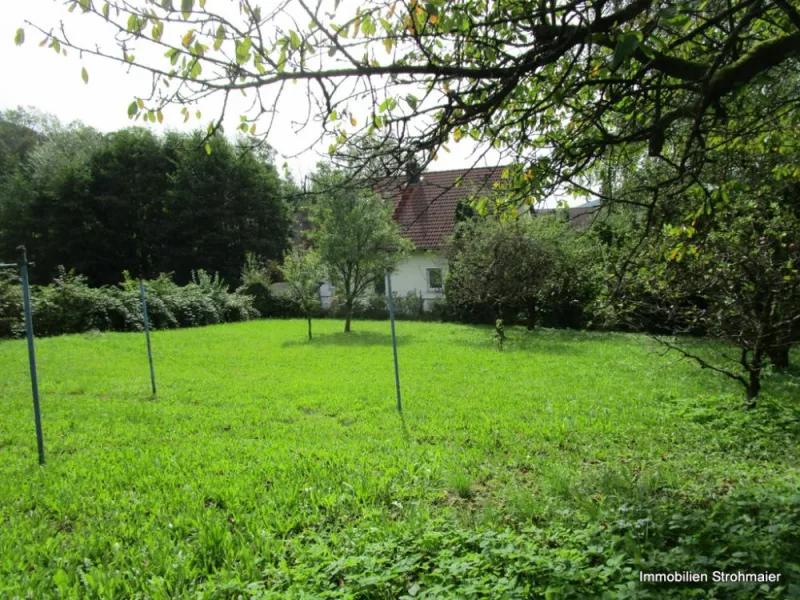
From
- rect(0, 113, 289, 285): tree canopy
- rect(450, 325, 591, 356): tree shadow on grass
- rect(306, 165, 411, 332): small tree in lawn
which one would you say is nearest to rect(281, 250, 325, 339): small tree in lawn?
rect(306, 165, 411, 332): small tree in lawn

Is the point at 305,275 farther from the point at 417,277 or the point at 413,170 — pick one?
the point at 413,170

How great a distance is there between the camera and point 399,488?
4.11m

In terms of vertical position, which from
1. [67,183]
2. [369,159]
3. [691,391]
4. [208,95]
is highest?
[67,183]

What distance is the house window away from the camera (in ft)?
84.6

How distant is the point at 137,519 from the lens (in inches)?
144

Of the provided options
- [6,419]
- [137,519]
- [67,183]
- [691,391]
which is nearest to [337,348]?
[6,419]

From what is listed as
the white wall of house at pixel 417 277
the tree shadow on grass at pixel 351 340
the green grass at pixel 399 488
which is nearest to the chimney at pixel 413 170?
the green grass at pixel 399 488

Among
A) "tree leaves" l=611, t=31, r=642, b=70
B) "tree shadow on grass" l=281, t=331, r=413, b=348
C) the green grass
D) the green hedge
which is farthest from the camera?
the green hedge

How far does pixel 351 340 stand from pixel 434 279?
36.1ft

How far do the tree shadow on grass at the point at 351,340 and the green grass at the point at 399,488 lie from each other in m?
5.94

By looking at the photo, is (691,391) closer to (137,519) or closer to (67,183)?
(137,519)

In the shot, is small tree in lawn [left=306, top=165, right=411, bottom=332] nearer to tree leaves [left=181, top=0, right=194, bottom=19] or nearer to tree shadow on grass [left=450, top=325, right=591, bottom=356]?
tree shadow on grass [left=450, top=325, right=591, bottom=356]

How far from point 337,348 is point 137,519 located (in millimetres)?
10368

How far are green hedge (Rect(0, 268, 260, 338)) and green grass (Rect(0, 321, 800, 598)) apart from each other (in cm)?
936
